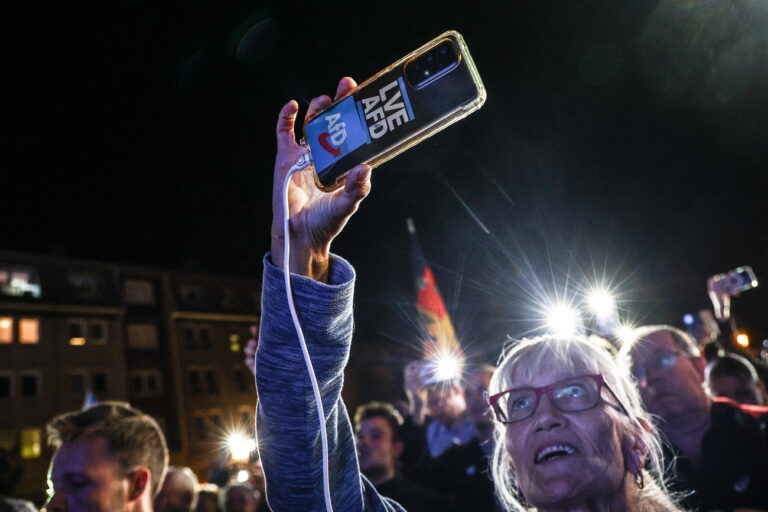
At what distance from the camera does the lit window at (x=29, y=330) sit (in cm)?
2766

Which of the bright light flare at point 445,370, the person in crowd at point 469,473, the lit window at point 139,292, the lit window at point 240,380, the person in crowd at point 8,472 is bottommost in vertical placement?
the person in crowd at point 469,473

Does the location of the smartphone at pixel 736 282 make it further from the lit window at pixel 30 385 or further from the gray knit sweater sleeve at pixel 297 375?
the lit window at pixel 30 385

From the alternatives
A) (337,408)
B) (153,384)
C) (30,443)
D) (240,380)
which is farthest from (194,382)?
(337,408)

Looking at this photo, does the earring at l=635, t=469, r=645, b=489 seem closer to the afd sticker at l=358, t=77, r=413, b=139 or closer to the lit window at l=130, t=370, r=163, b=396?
the afd sticker at l=358, t=77, r=413, b=139

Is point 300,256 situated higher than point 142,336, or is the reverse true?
point 142,336

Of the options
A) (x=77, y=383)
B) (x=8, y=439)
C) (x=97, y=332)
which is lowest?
(x=8, y=439)

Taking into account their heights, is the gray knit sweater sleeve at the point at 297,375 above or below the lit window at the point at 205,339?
below

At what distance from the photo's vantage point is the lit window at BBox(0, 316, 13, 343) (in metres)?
26.8

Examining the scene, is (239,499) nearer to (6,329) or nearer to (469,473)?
(469,473)

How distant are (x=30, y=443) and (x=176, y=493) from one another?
26.8 meters

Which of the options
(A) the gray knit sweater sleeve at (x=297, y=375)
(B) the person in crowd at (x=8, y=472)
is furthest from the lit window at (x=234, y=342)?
(A) the gray knit sweater sleeve at (x=297, y=375)

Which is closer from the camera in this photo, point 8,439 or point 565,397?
point 565,397

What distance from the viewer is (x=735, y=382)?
4.66m

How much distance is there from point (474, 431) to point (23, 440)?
93.7 feet
